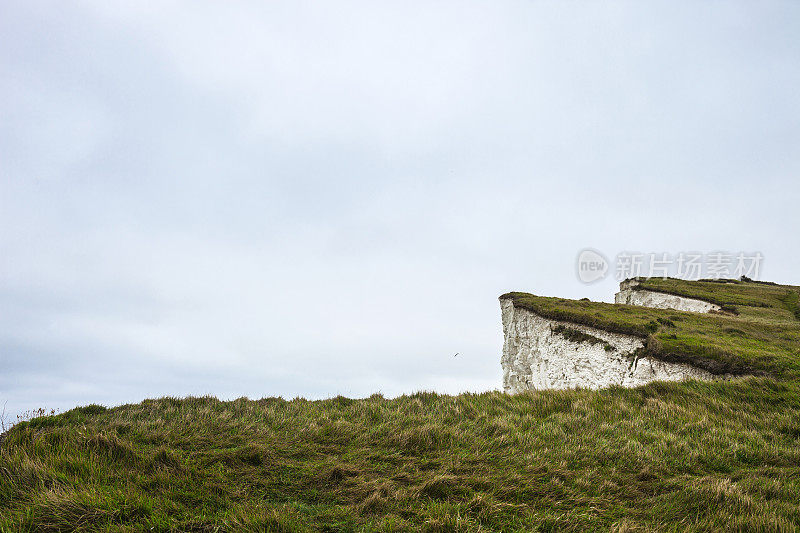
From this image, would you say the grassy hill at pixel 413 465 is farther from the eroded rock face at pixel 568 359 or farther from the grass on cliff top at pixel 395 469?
the eroded rock face at pixel 568 359

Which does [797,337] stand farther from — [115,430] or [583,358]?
[115,430]

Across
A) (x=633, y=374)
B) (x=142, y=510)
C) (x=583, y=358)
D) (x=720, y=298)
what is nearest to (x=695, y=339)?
(x=633, y=374)

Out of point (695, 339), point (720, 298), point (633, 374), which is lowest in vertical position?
point (633, 374)

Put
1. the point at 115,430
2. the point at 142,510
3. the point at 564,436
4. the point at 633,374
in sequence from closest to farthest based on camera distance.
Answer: the point at 142,510 < the point at 115,430 < the point at 564,436 < the point at 633,374

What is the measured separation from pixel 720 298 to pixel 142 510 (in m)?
59.1

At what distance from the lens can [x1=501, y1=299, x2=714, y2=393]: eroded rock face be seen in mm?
24267

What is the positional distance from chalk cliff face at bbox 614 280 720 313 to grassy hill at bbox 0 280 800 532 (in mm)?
39195

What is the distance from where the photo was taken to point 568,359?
30.1 meters

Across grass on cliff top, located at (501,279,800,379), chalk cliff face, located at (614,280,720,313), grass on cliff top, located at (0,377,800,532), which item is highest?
chalk cliff face, located at (614,280,720,313)

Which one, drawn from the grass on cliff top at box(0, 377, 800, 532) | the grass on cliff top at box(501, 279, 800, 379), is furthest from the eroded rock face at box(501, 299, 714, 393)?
the grass on cliff top at box(0, 377, 800, 532)

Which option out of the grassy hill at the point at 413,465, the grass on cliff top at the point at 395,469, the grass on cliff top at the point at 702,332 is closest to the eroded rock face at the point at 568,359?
the grass on cliff top at the point at 702,332

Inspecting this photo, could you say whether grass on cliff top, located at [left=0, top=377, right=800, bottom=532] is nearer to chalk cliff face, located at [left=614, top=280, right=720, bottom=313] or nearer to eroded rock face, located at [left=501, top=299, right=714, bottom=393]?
eroded rock face, located at [left=501, top=299, right=714, bottom=393]

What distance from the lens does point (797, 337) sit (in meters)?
27.1

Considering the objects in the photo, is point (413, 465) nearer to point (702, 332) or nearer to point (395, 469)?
point (395, 469)
